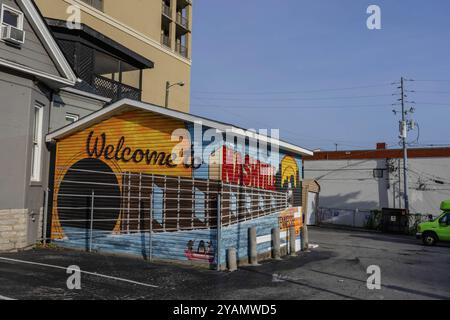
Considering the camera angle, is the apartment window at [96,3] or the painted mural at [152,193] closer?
the painted mural at [152,193]

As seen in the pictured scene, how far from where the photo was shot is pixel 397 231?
3231cm

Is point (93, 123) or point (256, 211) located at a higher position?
point (93, 123)

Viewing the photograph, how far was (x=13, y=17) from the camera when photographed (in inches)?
500

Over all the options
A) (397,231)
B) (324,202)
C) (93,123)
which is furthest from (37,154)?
(324,202)

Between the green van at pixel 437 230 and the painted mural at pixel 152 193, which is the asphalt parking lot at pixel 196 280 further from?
the green van at pixel 437 230

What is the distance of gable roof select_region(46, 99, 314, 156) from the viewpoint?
1171cm

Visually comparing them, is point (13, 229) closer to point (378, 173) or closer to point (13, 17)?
point (13, 17)

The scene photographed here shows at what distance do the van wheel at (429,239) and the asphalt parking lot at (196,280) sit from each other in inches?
416

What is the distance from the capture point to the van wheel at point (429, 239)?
2316 cm

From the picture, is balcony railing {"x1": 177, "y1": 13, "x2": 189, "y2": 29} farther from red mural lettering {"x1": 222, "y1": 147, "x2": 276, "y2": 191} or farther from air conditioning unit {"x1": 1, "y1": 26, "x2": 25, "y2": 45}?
air conditioning unit {"x1": 1, "y1": 26, "x2": 25, "y2": 45}

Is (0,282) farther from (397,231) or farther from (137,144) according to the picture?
(397,231)

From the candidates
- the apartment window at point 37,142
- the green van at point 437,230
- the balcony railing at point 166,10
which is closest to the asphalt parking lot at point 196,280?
the apartment window at point 37,142
